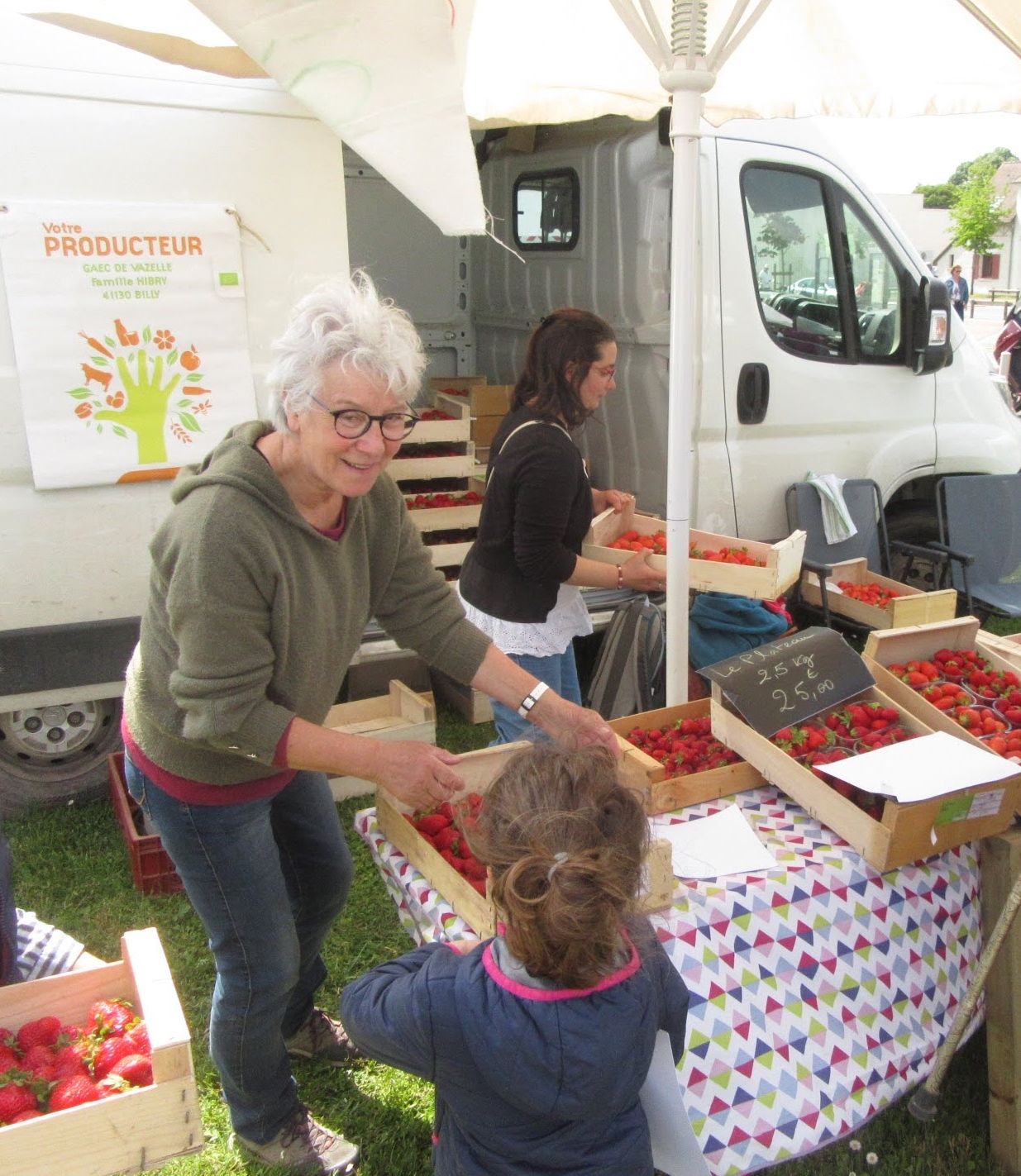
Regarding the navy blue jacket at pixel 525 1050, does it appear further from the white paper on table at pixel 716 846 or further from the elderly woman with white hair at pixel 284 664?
the white paper on table at pixel 716 846

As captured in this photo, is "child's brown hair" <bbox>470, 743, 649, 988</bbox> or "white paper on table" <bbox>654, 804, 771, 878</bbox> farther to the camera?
"white paper on table" <bbox>654, 804, 771, 878</bbox>

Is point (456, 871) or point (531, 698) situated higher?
point (531, 698)

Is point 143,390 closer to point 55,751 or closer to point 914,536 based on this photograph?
point 55,751

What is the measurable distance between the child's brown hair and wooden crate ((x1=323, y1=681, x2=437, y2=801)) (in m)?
2.43

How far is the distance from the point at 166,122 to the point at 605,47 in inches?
54.2

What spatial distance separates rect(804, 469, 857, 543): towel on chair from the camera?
15.5 ft

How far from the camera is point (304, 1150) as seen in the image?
7.39 feet

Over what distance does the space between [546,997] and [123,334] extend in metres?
2.59

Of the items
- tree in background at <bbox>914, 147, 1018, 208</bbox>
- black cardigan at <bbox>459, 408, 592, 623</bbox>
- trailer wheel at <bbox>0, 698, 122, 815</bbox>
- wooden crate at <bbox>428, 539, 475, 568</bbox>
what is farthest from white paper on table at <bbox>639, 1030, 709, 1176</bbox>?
tree in background at <bbox>914, 147, 1018, 208</bbox>

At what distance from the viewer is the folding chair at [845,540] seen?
472cm

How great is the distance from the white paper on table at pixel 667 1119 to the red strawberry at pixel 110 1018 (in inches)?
34.9

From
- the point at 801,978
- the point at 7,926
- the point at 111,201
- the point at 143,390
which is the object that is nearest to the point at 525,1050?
the point at 801,978

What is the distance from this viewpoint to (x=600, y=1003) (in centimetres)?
142

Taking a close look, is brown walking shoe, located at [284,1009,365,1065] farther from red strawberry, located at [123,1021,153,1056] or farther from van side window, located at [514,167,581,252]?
van side window, located at [514,167,581,252]
